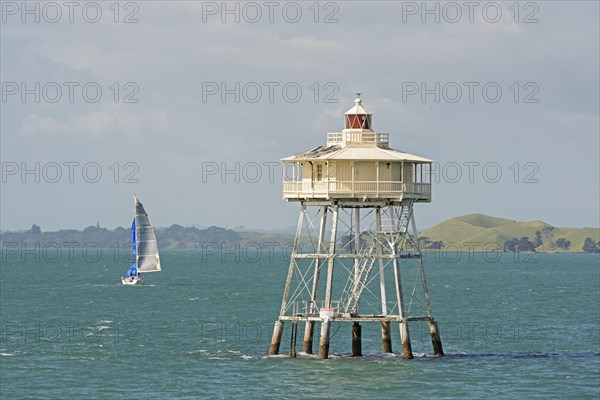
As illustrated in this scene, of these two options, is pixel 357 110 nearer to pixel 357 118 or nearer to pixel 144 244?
pixel 357 118

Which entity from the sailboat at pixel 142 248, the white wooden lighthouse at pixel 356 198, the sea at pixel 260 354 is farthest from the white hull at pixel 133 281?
the white wooden lighthouse at pixel 356 198

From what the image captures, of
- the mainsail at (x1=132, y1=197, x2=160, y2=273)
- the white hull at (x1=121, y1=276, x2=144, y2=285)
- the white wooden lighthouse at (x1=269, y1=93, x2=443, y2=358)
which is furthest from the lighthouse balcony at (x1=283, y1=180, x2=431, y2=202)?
the white hull at (x1=121, y1=276, x2=144, y2=285)

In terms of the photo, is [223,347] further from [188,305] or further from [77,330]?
[188,305]

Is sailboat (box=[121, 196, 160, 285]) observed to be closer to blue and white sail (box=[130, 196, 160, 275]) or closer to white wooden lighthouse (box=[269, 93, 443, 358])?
blue and white sail (box=[130, 196, 160, 275])

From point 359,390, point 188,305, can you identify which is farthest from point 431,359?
point 188,305

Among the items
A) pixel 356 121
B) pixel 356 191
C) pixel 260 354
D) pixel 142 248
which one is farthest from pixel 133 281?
pixel 356 191

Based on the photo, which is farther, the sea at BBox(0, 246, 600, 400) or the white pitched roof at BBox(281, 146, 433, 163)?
the white pitched roof at BBox(281, 146, 433, 163)

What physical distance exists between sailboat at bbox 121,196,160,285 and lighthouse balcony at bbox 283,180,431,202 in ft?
293

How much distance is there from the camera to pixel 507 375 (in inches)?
2185

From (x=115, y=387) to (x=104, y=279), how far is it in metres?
117

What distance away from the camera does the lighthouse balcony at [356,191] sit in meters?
55.6

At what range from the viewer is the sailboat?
146 meters

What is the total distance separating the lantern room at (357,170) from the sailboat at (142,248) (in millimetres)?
88657

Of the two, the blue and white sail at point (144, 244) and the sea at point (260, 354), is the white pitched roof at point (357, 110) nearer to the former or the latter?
the sea at point (260, 354)
